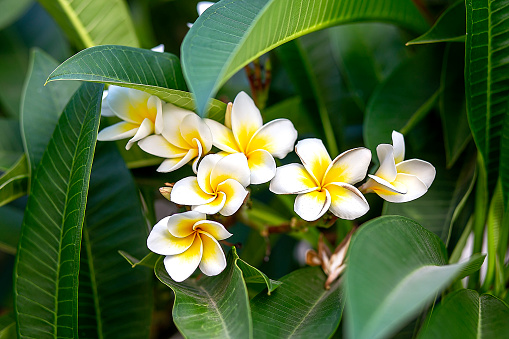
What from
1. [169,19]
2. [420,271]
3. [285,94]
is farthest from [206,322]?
[169,19]

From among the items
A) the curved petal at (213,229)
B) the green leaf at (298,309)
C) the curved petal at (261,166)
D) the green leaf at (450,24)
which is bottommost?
the green leaf at (298,309)

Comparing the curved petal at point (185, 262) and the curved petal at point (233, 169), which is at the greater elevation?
the curved petal at point (233, 169)

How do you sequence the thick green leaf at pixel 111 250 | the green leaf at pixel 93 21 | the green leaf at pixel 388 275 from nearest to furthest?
the green leaf at pixel 388 275
the thick green leaf at pixel 111 250
the green leaf at pixel 93 21

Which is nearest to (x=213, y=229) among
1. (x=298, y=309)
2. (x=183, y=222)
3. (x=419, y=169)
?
(x=183, y=222)

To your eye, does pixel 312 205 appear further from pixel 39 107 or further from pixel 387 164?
pixel 39 107

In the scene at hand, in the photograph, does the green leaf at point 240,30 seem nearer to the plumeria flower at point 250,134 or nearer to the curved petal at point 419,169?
the plumeria flower at point 250,134

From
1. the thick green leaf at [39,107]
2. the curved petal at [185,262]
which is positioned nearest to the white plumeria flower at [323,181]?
the curved petal at [185,262]

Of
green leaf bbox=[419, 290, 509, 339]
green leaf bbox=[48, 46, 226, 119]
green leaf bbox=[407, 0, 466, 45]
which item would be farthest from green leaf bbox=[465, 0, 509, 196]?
green leaf bbox=[48, 46, 226, 119]
